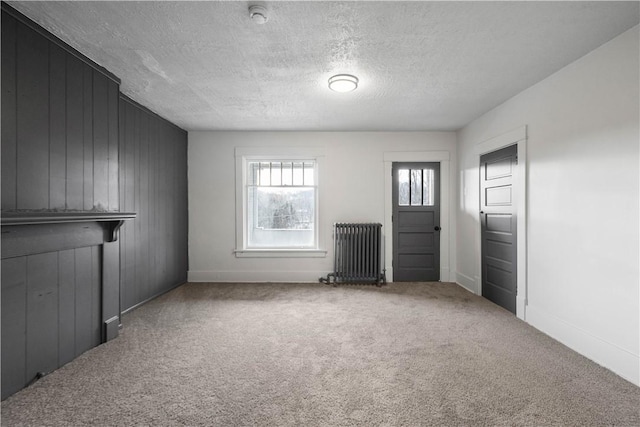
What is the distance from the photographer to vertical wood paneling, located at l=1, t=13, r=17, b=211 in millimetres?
1844

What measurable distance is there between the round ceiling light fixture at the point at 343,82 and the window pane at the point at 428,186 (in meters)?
2.58

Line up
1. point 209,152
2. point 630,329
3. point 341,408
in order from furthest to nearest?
point 209,152 < point 630,329 < point 341,408

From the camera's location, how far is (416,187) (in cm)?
504

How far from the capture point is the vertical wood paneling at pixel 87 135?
2.48m

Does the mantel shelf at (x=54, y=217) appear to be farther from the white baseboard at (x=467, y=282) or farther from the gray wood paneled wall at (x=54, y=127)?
the white baseboard at (x=467, y=282)

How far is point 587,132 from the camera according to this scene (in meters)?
2.46

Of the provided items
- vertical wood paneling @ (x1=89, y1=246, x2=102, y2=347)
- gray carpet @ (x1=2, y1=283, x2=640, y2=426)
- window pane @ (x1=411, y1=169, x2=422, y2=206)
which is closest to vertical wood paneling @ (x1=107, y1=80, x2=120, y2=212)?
vertical wood paneling @ (x1=89, y1=246, x2=102, y2=347)

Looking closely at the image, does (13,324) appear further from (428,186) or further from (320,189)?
(428,186)

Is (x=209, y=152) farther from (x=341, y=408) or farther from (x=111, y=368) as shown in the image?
(x=341, y=408)

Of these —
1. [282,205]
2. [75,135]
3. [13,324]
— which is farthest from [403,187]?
[13,324]

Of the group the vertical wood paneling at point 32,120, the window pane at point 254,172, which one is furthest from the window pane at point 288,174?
the vertical wood paneling at point 32,120

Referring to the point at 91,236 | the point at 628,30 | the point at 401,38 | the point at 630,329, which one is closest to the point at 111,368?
the point at 91,236

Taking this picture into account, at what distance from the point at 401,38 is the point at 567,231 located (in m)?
2.25

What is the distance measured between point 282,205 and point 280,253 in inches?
32.5
